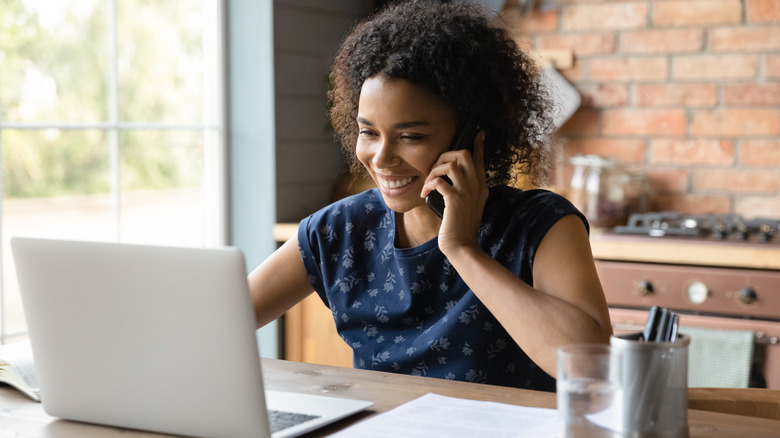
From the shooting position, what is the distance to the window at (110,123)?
2408 mm

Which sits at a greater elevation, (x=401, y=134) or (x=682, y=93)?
(x=682, y=93)

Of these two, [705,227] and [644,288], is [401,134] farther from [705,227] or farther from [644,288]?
[705,227]

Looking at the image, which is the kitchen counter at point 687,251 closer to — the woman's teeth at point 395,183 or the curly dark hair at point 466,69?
the curly dark hair at point 466,69

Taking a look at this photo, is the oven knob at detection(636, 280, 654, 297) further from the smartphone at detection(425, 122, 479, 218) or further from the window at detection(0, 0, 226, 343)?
the window at detection(0, 0, 226, 343)

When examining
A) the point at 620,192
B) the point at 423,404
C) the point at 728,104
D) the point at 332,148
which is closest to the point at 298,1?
Result: the point at 332,148

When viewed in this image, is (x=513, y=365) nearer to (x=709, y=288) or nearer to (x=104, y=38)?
(x=709, y=288)

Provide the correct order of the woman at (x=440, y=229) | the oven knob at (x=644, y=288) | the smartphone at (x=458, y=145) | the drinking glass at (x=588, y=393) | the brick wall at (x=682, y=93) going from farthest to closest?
the brick wall at (x=682, y=93), the oven knob at (x=644, y=288), the smartphone at (x=458, y=145), the woman at (x=440, y=229), the drinking glass at (x=588, y=393)

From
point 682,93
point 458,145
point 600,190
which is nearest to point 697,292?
point 600,190

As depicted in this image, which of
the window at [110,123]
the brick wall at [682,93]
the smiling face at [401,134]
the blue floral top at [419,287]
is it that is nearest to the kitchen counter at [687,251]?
the brick wall at [682,93]

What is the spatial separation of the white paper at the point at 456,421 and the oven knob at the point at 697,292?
1485 millimetres

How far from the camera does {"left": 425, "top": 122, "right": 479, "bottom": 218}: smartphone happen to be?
160cm

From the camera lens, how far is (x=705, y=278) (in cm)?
246

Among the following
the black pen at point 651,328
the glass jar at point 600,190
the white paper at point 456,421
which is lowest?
the white paper at point 456,421

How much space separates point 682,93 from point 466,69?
1626 mm
